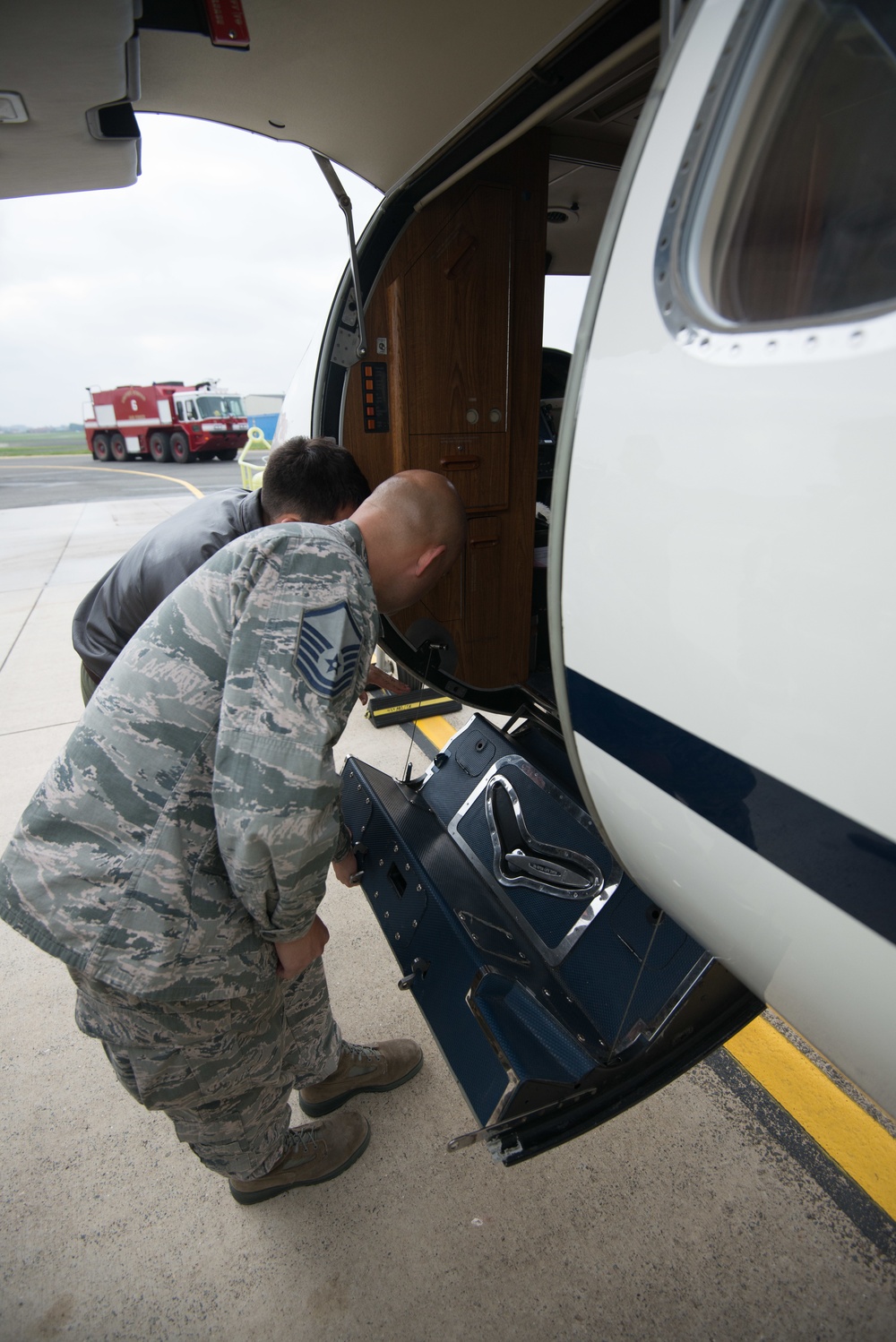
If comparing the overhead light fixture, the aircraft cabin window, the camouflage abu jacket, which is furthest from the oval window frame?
the overhead light fixture

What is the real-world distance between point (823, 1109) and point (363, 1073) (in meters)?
1.31

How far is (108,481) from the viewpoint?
21.5 m

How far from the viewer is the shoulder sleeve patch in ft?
3.75

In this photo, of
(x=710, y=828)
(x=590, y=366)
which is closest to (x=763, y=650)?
(x=710, y=828)

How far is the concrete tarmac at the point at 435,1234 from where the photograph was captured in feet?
5.02

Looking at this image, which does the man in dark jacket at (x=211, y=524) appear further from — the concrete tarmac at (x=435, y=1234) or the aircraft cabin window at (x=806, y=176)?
the aircraft cabin window at (x=806, y=176)

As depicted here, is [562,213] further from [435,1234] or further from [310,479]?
[435,1234]

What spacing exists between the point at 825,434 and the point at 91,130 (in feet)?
6.95

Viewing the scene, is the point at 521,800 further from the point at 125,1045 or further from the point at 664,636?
the point at 664,636

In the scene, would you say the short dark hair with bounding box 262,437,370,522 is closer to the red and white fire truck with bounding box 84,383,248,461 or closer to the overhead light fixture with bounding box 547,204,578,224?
the overhead light fixture with bounding box 547,204,578,224

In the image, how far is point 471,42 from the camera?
5.61 feet

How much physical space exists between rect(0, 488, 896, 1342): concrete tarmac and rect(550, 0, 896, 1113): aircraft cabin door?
3.02 ft

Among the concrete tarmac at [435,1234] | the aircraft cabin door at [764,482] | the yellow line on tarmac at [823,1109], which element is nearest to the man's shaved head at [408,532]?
the aircraft cabin door at [764,482]

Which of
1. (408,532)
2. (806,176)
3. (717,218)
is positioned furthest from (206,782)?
(806,176)
